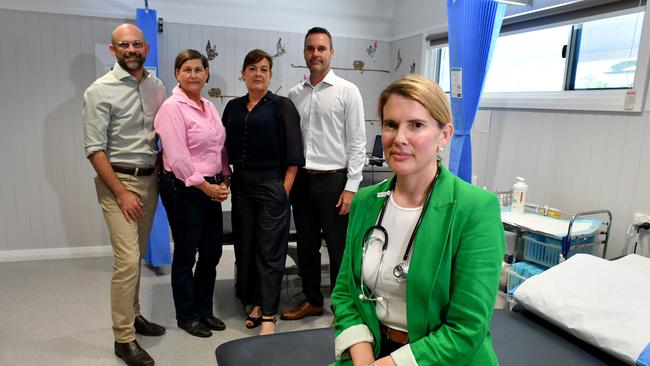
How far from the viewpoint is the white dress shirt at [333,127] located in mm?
2395

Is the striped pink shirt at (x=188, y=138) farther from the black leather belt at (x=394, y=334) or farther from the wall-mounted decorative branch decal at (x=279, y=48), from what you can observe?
the wall-mounted decorative branch decal at (x=279, y=48)

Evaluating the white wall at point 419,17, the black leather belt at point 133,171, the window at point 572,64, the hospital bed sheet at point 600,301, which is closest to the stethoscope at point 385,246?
the hospital bed sheet at point 600,301

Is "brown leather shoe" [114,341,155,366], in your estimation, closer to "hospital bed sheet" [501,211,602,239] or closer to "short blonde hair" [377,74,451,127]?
"short blonde hair" [377,74,451,127]

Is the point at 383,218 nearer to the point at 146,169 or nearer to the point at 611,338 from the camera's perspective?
the point at 611,338

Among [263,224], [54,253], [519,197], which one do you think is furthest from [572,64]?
[54,253]

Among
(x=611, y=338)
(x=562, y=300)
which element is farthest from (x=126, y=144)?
(x=611, y=338)

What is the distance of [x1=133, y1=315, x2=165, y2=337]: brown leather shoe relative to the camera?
239 centimetres

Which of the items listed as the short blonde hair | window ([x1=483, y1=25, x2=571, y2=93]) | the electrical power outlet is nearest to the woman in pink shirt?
the short blonde hair

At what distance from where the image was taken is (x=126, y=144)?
207 centimetres

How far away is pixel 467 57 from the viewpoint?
8.27 feet

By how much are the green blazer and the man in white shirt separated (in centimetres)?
132

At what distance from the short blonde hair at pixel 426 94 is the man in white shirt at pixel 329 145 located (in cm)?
128

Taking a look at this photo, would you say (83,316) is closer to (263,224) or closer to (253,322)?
(253,322)

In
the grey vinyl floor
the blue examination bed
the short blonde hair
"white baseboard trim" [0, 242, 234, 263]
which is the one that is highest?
the short blonde hair
